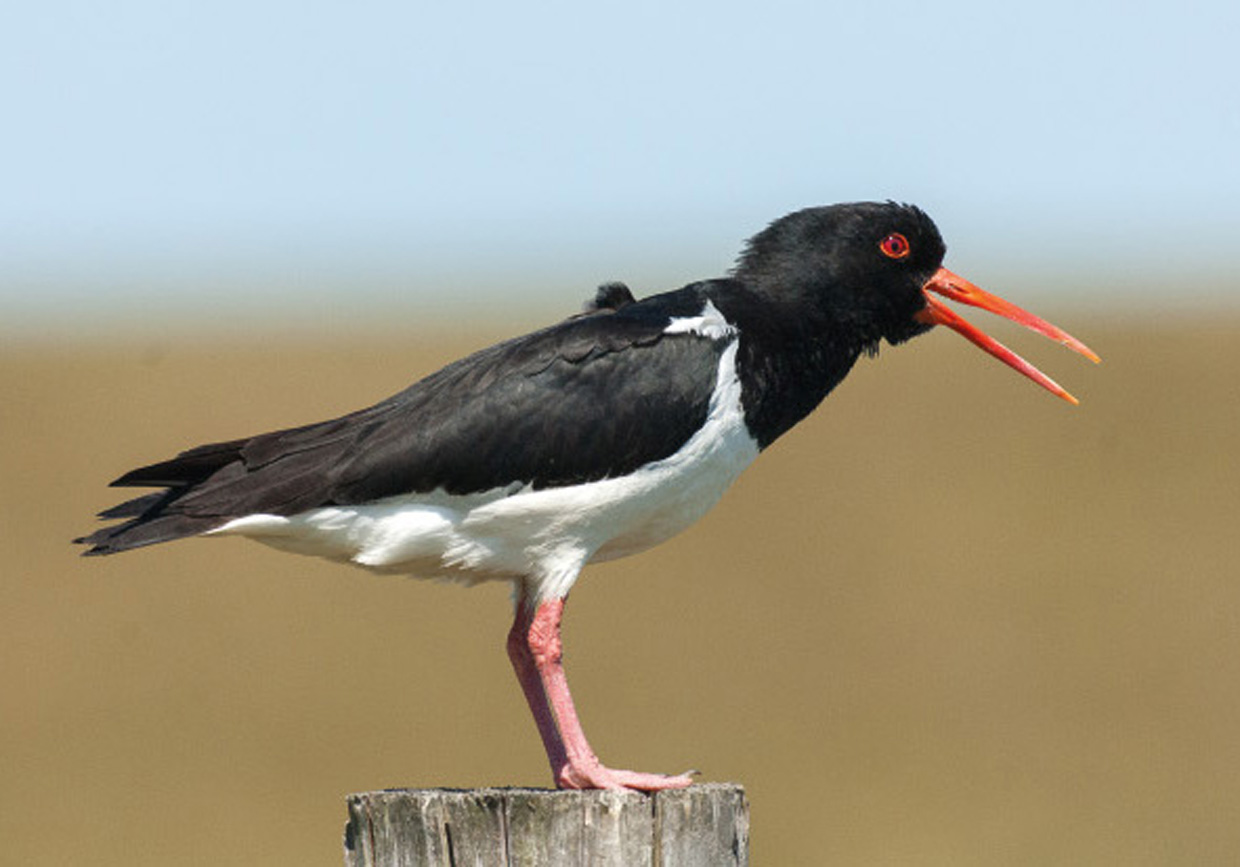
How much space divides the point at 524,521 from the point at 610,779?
3.47 feet

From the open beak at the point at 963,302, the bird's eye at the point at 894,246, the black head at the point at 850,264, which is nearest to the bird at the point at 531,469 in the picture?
the black head at the point at 850,264

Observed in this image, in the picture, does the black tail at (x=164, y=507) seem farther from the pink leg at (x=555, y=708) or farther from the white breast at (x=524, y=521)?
the pink leg at (x=555, y=708)

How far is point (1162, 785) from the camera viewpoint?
64.2ft

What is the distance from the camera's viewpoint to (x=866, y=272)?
9.62 m

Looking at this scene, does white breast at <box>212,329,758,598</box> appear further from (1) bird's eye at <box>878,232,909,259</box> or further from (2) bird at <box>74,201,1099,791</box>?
(1) bird's eye at <box>878,232,909,259</box>

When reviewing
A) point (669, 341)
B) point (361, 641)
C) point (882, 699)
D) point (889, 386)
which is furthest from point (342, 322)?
point (669, 341)

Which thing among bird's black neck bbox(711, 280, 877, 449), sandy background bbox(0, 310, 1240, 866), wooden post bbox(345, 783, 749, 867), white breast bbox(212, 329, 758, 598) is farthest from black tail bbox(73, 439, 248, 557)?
sandy background bbox(0, 310, 1240, 866)

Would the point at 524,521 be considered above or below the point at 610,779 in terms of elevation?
above

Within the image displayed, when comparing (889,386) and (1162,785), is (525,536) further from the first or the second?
(889,386)

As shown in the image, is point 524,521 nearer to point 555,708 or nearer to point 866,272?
point 555,708

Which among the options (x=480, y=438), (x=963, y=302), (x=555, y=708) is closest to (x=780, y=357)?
(x=963, y=302)

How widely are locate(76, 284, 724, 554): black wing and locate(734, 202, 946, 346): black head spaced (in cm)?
87

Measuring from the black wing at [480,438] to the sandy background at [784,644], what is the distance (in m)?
9.59

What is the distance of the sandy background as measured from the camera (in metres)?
19.2
